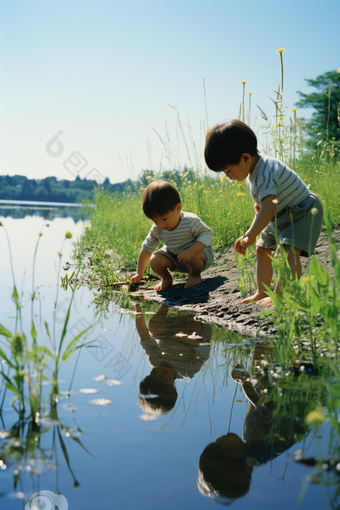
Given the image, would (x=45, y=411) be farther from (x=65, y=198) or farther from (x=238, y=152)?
(x=65, y=198)

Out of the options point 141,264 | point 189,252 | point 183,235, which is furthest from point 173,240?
point 141,264

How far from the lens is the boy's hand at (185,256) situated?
11.9 feet

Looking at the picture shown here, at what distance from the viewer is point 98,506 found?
3.12ft

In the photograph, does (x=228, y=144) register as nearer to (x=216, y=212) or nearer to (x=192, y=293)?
(x=192, y=293)

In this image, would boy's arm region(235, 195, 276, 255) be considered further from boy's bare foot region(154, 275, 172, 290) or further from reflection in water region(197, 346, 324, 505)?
boy's bare foot region(154, 275, 172, 290)

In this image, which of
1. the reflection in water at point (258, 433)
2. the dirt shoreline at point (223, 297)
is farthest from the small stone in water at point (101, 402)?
the dirt shoreline at point (223, 297)

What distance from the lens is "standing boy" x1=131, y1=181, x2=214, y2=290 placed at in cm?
349

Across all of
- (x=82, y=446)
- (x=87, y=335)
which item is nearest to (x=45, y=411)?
(x=82, y=446)

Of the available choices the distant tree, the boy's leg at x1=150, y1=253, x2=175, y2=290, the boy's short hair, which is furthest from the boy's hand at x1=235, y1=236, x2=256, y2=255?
the distant tree

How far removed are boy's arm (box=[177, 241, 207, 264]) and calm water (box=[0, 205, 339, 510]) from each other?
60.7 inches

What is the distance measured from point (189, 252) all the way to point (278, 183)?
113cm

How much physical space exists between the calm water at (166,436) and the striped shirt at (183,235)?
1744 millimetres

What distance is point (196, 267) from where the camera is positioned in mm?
3729

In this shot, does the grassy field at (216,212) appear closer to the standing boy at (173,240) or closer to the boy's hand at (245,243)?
the standing boy at (173,240)
